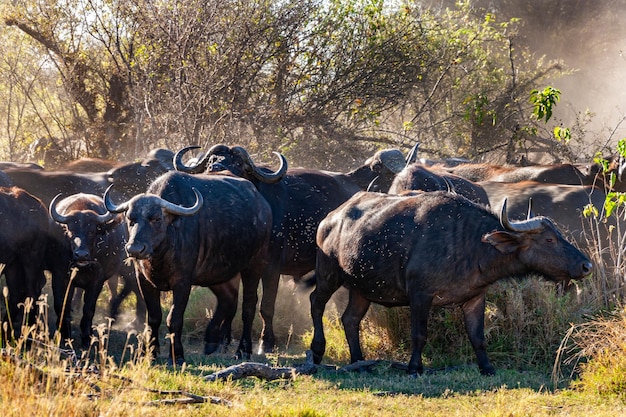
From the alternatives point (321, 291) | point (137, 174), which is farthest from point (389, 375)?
point (137, 174)

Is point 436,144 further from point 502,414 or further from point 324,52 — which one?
point 502,414

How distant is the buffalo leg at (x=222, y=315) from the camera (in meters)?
10.1

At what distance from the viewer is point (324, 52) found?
17078 millimetres

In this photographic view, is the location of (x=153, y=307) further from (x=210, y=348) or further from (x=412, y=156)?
(x=412, y=156)

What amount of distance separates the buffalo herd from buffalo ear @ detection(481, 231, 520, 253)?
0.04 ft

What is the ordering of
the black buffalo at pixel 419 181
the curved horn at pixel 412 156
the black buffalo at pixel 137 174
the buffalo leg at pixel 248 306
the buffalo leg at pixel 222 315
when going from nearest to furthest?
1. the buffalo leg at pixel 248 306
2. the buffalo leg at pixel 222 315
3. the black buffalo at pixel 419 181
4. the curved horn at pixel 412 156
5. the black buffalo at pixel 137 174

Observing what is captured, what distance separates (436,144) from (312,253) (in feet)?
34.0

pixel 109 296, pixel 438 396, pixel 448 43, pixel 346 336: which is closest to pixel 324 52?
pixel 448 43

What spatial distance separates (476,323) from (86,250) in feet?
13.0

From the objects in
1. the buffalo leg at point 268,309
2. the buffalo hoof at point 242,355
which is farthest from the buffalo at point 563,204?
the buffalo hoof at point 242,355

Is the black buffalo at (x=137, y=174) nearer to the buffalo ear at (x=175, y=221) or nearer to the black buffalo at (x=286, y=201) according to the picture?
the black buffalo at (x=286, y=201)

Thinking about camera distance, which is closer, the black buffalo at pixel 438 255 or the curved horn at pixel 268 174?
the black buffalo at pixel 438 255

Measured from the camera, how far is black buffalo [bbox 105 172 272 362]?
27.4 ft

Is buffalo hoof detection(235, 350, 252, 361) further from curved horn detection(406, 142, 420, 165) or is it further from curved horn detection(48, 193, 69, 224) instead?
curved horn detection(406, 142, 420, 165)
